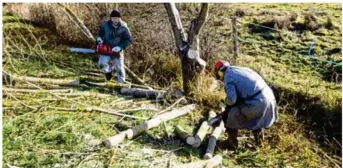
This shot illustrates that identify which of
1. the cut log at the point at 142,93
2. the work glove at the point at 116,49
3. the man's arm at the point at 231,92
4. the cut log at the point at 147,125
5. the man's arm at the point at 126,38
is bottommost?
the cut log at the point at 147,125

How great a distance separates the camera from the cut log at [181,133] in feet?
21.9

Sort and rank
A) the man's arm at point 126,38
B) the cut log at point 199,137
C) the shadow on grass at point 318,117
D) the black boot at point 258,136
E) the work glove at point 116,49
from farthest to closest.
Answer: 1. the shadow on grass at point 318,117
2. the work glove at point 116,49
3. the man's arm at point 126,38
4. the black boot at point 258,136
5. the cut log at point 199,137

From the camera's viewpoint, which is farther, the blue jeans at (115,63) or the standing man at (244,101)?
the blue jeans at (115,63)

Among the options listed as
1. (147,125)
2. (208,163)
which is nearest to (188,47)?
(147,125)

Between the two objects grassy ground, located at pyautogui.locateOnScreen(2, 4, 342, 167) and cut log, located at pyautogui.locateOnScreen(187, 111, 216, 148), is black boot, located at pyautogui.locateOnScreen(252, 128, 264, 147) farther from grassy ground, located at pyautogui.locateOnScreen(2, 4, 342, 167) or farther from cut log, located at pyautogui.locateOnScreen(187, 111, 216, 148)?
cut log, located at pyautogui.locateOnScreen(187, 111, 216, 148)

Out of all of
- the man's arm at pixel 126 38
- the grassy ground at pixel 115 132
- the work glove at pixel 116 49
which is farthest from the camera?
the work glove at pixel 116 49

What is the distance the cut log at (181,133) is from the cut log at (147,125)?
1.01 ft

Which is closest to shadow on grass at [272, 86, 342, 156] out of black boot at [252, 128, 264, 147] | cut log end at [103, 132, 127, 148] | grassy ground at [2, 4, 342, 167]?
grassy ground at [2, 4, 342, 167]

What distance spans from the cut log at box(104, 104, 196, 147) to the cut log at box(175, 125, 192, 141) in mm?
307

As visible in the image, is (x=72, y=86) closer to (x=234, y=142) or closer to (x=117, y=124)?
(x=117, y=124)

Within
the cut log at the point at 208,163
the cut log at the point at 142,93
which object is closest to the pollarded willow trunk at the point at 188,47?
the cut log at the point at 142,93

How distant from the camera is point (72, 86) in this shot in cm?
857

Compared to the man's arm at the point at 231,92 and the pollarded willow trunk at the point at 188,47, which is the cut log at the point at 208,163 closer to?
the man's arm at the point at 231,92

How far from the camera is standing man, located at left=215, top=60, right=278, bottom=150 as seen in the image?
6320mm
